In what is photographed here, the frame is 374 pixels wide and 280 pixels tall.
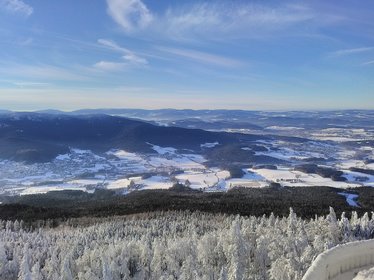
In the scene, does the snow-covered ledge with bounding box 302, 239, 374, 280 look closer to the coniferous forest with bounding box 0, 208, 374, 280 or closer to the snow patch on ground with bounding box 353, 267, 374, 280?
the snow patch on ground with bounding box 353, 267, 374, 280

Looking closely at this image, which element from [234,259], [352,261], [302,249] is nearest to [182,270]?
[234,259]

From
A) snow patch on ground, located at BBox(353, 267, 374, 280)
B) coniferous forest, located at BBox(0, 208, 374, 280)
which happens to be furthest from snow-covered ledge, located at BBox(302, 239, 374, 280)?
coniferous forest, located at BBox(0, 208, 374, 280)

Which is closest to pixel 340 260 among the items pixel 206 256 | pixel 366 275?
pixel 366 275

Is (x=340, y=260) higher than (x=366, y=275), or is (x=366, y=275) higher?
(x=366, y=275)

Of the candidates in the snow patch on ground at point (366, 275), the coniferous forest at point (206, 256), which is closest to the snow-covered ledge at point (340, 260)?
the snow patch on ground at point (366, 275)

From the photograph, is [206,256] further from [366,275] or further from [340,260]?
[366,275]

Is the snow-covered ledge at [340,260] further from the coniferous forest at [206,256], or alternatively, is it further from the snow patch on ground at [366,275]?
the coniferous forest at [206,256]

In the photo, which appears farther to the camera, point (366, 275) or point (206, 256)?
Answer: point (206, 256)

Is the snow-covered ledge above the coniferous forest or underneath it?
above

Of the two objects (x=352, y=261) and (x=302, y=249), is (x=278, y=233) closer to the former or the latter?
(x=302, y=249)
